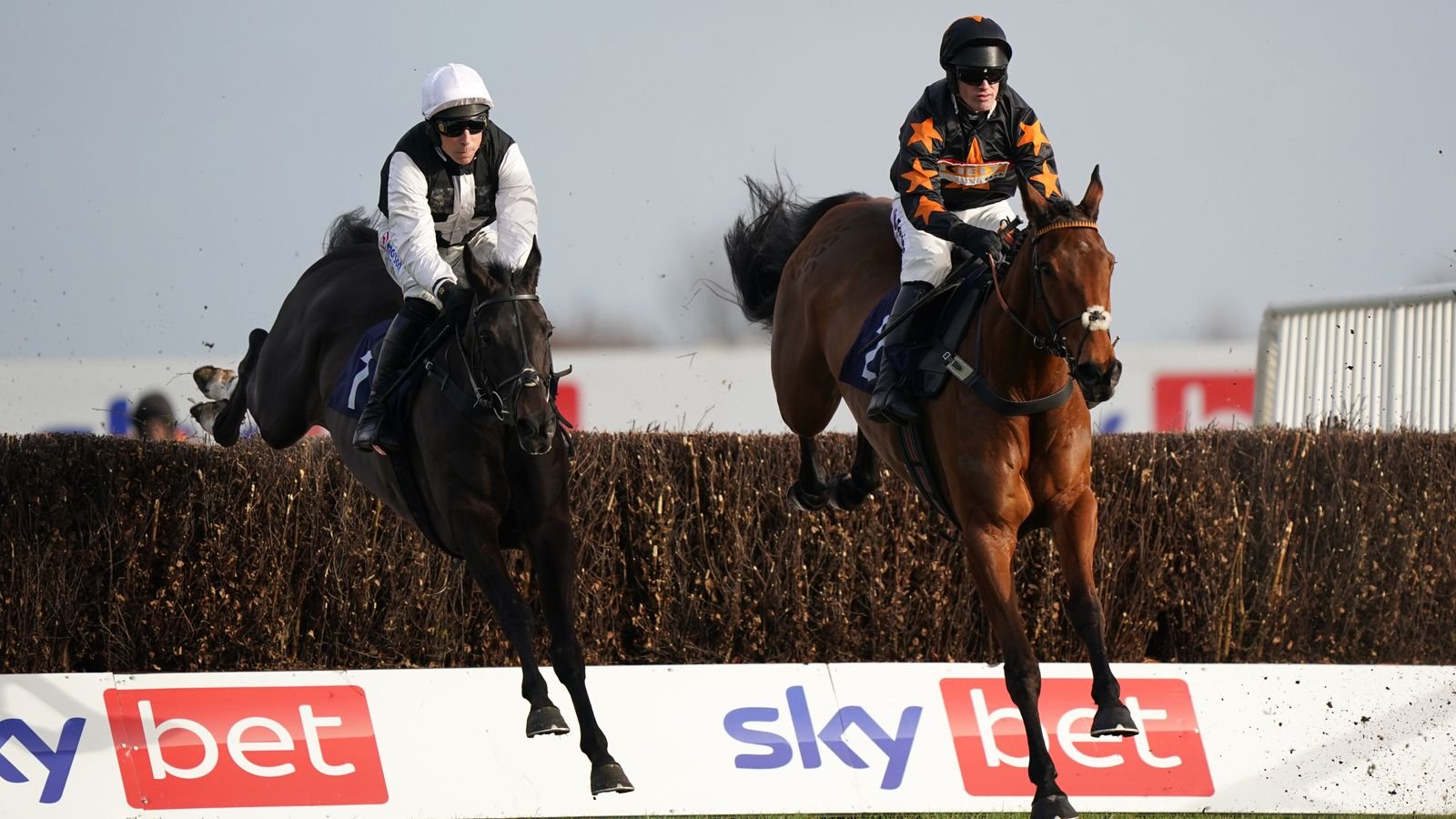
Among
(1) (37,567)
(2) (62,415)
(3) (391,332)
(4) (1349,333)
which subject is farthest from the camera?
(2) (62,415)

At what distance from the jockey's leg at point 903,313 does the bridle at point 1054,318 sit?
1.94 feet

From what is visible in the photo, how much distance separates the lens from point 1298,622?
27.1 ft

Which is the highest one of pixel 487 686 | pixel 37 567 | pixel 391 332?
pixel 391 332

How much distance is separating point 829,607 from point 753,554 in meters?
0.45

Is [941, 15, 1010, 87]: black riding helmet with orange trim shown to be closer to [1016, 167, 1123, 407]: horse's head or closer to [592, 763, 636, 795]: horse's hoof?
[1016, 167, 1123, 407]: horse's head

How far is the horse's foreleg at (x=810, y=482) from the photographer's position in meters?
7.36

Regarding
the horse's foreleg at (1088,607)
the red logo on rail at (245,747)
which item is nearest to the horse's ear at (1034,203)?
the horse's foreleg at (1088,607)

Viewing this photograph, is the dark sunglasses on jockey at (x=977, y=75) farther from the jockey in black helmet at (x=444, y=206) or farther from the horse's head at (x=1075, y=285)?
the jockey in black helmet at (x=444, y=206)

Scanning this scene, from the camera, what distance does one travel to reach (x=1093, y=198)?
5176mm

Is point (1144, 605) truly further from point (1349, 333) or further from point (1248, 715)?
point (1349, 333)

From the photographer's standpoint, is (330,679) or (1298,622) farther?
(1298,622)

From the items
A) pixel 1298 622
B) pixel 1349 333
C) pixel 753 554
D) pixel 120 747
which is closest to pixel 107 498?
pixel 120 747

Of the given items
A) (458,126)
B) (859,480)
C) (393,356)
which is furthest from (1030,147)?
(393,356)

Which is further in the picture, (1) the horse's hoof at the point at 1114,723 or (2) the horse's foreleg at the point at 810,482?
(2) the horse's foreleg at the point at 810,482
